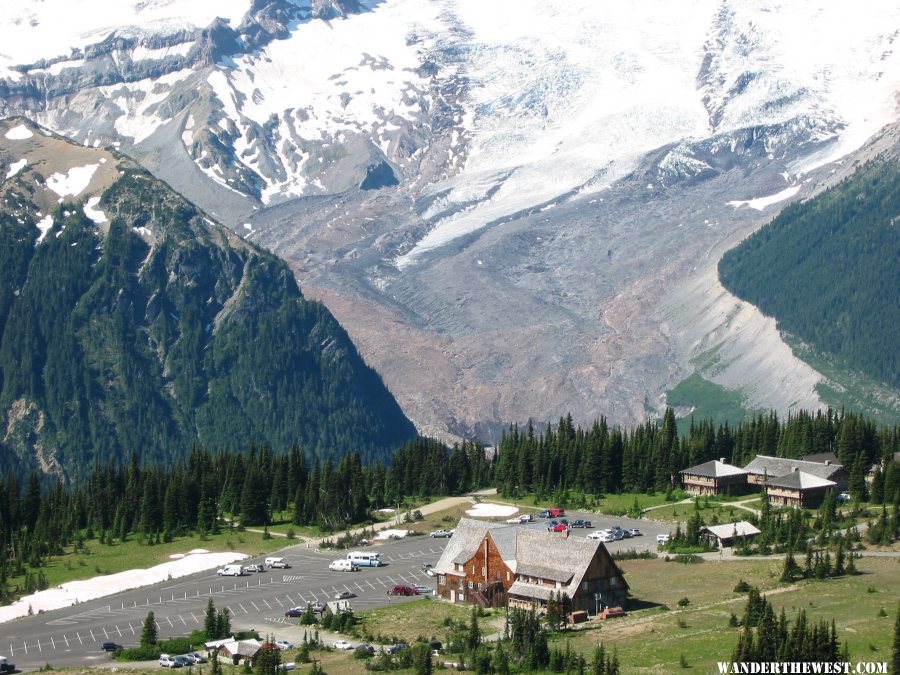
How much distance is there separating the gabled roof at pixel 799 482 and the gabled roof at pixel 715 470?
38.4ft

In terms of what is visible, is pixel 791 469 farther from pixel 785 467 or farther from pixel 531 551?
pixel 531 551

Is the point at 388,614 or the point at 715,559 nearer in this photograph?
the point at 388,614

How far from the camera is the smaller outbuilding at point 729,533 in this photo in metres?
134

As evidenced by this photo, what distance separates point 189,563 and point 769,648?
260 ft

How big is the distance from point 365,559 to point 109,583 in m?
23.3

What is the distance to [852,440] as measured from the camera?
170 m

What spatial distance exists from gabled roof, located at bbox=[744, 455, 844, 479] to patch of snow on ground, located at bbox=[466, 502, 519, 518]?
87.5 feet

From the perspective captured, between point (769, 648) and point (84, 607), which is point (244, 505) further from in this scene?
point (769, 648)

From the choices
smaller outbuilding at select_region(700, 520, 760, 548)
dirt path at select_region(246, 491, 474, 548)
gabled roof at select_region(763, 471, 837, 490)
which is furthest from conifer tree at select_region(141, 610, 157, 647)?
gabled roof at select_region(763, 471, 837, 490)

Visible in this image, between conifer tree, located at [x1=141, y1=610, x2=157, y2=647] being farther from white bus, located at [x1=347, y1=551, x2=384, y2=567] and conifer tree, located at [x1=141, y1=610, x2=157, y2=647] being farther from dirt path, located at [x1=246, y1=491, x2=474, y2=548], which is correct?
dirt path, located at [x1=246, y1=491, x2=474, y2=548]

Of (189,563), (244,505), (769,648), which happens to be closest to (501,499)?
(244,505)

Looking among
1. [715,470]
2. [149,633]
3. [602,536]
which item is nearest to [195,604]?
[149,633]

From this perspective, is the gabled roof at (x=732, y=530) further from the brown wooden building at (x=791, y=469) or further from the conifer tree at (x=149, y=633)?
the conifer tree at (x=149, y=633)

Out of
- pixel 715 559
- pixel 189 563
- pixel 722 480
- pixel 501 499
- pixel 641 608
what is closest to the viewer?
pixel 641 608
